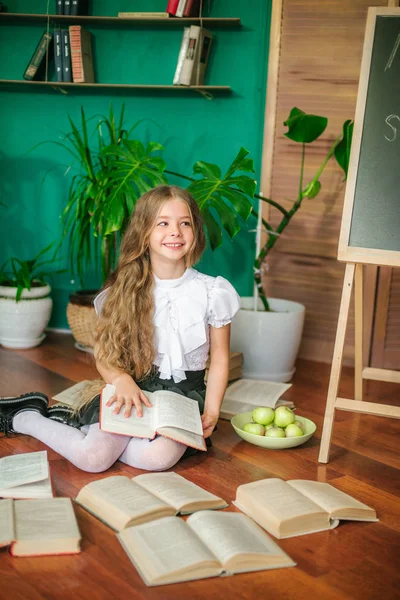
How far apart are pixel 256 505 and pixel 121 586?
0.42 metres

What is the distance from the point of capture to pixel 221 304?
86.2 inches

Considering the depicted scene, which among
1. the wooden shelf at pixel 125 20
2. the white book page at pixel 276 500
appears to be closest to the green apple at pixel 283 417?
the white book page at pixel 276 500

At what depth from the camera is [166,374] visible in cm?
219

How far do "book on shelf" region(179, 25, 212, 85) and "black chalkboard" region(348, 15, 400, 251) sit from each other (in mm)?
1228

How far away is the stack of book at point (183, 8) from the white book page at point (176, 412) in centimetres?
189

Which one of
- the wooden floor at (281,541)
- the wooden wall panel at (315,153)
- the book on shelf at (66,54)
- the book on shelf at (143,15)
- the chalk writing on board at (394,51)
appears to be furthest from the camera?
the book on shelf at (66,54)

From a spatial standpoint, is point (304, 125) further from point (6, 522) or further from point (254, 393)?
point (6, 522)

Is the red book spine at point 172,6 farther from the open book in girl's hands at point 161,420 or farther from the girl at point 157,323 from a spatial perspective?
the open book in girl's hands at point 161,420

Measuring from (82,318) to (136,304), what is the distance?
1162mm

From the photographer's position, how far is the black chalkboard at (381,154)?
2062 millimetres

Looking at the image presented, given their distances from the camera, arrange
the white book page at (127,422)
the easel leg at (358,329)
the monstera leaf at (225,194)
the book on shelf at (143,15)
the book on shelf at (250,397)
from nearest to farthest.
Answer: the white book page at (127,422)
the easel leg at (358,329)
the book on shelf at (250,397)
the monstera leaf at (225,194)
the book on shelf at (143,15)

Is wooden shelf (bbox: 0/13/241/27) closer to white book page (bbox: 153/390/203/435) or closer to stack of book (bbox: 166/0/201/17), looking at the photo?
stack of book (bbox: 166/0/201/17)

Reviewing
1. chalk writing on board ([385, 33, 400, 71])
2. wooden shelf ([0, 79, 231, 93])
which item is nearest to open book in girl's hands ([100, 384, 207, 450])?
chalk writing on board ([385, 33, 400, 71])

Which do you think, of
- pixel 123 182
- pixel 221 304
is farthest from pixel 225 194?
pixel 221 304
